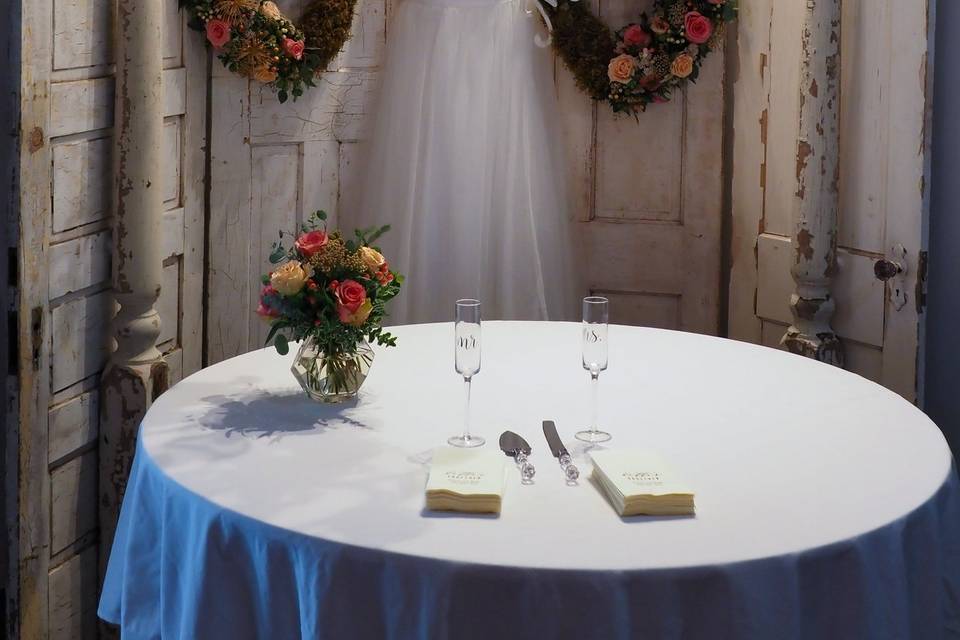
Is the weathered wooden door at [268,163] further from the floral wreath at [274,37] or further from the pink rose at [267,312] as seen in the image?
the pink rose at [267,312]

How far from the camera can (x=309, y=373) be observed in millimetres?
1987

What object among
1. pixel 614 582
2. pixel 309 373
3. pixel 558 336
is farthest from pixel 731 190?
pixel 614 582

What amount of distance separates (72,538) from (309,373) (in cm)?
100

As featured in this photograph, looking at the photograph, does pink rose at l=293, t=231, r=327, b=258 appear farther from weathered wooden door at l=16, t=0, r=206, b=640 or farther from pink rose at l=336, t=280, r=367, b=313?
weathered wooden door at l=16, t=0, r=206, b=640

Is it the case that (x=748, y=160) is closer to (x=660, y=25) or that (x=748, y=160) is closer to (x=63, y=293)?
(x=660, y=25)

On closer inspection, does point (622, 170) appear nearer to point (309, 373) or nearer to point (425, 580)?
point (309, 373)

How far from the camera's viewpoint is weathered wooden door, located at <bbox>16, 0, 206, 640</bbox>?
2.36 m

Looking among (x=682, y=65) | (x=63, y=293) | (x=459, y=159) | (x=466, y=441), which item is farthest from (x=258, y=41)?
(x=466, y=441)

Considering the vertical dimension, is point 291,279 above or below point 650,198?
below

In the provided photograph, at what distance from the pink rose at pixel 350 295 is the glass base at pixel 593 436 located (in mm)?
420

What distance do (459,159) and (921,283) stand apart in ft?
4.29

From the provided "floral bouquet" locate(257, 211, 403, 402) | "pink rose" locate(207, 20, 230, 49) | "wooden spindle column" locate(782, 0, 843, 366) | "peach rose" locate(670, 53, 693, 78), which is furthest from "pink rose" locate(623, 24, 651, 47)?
"floral bouquet" locate(257, 211, 403, 402)

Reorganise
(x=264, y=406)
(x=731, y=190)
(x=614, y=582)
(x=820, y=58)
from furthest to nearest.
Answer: (x=731, y=190), (x=820, y=58), (x=264, y=406), (x=614, y=582)

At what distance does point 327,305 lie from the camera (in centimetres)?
191
